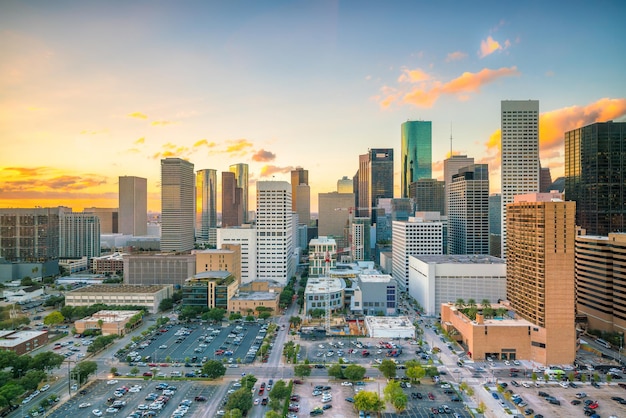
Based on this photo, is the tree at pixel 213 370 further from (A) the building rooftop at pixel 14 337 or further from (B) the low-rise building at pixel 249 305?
(B) the low-rise building at pixel 249 305

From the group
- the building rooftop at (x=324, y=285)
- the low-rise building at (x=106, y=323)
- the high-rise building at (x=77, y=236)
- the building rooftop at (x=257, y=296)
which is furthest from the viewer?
the high-rise building at (x=77, y=236)

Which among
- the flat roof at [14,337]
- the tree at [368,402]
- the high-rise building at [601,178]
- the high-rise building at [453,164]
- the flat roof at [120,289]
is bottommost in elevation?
the tree at [368,402]

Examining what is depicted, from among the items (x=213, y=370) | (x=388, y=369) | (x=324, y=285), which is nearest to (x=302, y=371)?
(x=388, y=369)

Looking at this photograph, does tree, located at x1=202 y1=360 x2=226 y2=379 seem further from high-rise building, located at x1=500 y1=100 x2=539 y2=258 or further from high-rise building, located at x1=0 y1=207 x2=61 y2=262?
high-rise building, located at x1=0 y1=207 x2=61 y2=262

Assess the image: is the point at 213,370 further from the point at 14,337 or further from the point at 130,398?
the point at 14,337

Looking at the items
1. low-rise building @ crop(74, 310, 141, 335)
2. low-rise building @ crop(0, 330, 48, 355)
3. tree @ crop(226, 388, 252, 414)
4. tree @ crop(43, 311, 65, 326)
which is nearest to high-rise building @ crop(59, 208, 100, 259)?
tree @ crop(43, 311, 65, 326)

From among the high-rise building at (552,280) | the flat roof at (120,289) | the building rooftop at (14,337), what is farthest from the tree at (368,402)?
the flat roof at (120,289)
